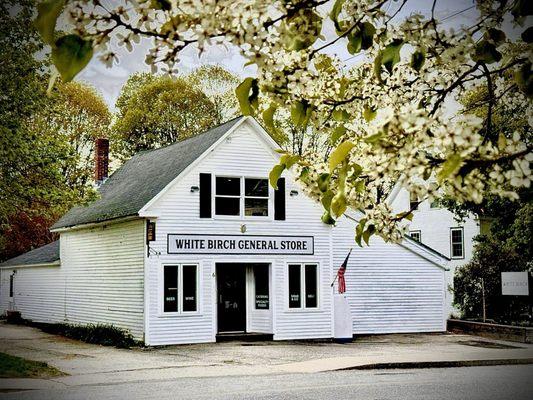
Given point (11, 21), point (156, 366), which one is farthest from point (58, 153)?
point (156, 366)

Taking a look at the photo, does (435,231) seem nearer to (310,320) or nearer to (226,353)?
(310,320)

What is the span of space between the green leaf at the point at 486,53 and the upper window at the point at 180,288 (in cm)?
2203

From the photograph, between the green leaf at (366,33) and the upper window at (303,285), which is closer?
the green leaf at (366,33)

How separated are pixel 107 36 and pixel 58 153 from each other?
21.4 metres

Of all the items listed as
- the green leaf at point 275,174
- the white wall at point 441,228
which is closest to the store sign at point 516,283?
the white wall at point 441,228

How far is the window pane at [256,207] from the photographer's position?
26391 mm

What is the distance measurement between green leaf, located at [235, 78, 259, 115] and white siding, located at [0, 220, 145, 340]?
22241 mm

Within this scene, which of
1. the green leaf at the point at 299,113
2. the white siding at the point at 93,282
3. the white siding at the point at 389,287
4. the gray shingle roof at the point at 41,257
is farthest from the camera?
the gray shingle roof at the point at 41,257

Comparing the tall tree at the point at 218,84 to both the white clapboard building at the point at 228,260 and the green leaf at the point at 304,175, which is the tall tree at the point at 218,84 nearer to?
the white clapboard building at the point at 228,260

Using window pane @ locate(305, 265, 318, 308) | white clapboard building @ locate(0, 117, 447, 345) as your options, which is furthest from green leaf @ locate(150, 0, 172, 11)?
window pane @ locate(305, 265, 318, 308)

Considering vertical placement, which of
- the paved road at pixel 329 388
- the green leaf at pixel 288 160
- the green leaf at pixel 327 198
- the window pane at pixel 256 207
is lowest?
the paved road at pixel 329 388

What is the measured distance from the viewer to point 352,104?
3928 millimetres

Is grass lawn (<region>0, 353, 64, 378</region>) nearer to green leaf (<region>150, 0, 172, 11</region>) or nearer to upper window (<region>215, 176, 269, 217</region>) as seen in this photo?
upper window (<region>215, 176, 269, 217</region>)

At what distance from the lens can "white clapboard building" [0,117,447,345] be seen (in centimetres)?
2486
